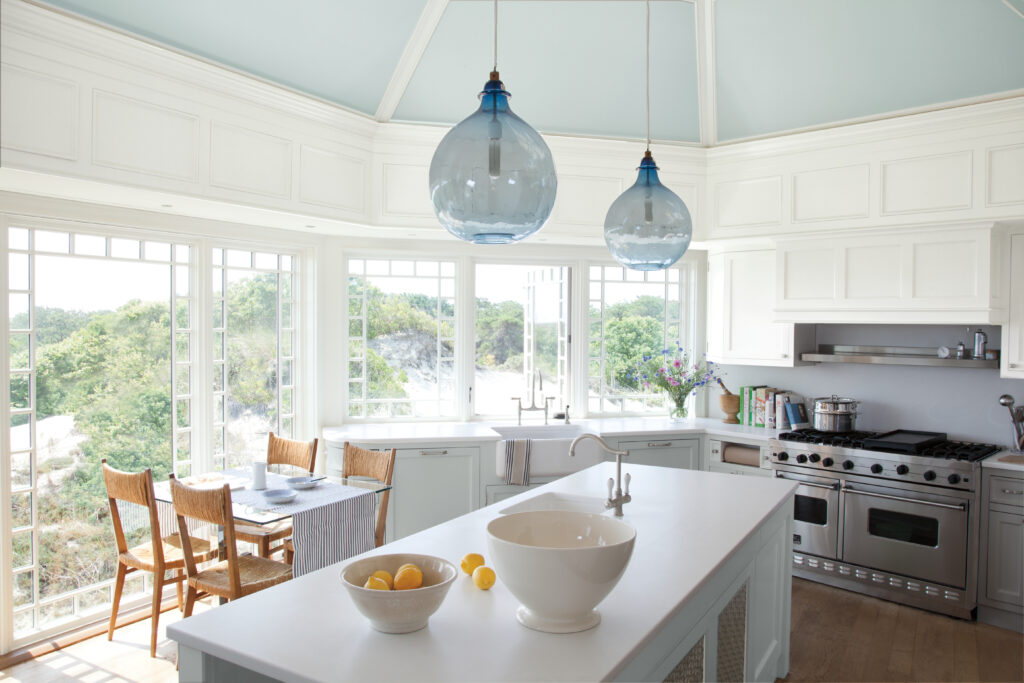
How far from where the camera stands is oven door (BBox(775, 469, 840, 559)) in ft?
13.5

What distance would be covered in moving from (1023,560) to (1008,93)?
8.00 ft

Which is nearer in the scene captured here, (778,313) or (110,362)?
(110,362)

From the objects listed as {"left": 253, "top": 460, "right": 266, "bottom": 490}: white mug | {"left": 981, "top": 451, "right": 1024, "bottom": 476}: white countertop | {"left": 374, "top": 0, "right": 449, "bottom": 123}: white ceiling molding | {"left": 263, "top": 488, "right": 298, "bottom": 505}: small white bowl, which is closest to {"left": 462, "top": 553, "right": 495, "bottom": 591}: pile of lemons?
{"left": 263, "top": 488, "right": 298, "bottom": 505}: small white bowl

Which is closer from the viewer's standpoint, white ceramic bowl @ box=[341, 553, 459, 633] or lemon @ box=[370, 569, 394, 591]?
white ceramic bowl @ box=[341, 553, 459, 633]

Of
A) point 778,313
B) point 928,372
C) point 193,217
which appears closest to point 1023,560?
point 928,372

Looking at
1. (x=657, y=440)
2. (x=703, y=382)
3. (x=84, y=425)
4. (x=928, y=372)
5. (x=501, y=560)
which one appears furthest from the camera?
(x=703, y=382)

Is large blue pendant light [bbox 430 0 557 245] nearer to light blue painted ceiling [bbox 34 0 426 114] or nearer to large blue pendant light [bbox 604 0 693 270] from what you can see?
large blue pendant light [bbox 604 0 693 270]

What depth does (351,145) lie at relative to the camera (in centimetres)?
409

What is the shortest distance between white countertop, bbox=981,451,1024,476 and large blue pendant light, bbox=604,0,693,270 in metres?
2.43

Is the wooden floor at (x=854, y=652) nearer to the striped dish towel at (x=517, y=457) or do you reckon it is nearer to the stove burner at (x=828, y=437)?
the stove burner at (x=828, y=437)

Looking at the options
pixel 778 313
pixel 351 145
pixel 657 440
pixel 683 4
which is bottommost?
pixel 657 440

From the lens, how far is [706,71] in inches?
167

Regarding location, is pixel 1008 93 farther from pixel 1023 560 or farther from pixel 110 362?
pixel 110 362

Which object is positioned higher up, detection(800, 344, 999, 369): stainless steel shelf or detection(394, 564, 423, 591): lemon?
detection(800, 344, 999, 369): stainless steel shelf
